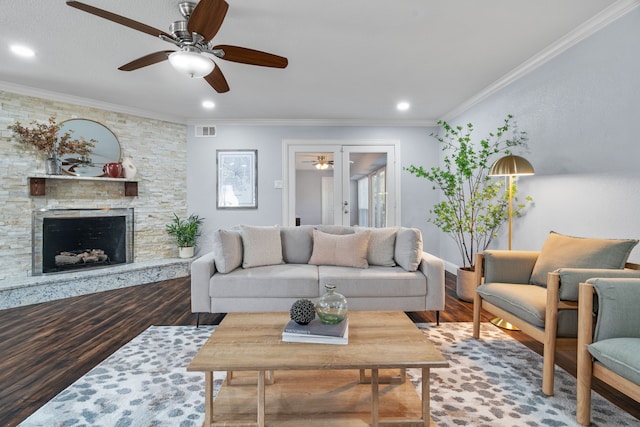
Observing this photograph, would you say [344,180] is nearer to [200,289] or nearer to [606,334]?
[200,289]

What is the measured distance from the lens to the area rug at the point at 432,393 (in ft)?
5.21

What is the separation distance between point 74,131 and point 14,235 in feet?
4.67

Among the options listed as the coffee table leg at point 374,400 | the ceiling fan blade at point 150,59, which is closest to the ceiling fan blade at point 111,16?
the ceiling fan blade at point 150,59

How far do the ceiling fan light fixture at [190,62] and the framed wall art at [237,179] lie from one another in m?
3.15

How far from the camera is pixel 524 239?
3283mm

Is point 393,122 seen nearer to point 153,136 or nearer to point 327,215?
point 327,215

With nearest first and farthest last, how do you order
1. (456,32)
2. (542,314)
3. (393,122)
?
(542,314) < (456,32) < (393,122)

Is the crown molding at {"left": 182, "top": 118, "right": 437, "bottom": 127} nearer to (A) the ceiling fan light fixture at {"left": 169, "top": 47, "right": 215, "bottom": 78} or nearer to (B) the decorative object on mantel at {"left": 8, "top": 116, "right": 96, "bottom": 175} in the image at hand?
(B) the decorative object on mantel at {"left": 8, "top": 116, "right": 96, "bottom": 175}

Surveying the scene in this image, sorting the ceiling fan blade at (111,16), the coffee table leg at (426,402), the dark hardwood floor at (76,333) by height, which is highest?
the ceiling fan blade at (111,16)

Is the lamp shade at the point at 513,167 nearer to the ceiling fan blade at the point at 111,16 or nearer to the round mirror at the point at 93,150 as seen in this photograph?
the ceiling fan blade at the point at 111,16

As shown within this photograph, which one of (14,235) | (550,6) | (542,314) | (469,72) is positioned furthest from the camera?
(14,235)

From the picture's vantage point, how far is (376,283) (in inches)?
111

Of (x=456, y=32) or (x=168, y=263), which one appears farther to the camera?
(x=168, y=263)

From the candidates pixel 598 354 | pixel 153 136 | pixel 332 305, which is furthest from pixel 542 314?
pixel 153 136
